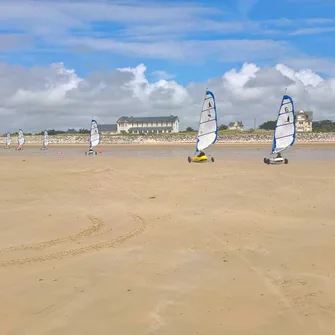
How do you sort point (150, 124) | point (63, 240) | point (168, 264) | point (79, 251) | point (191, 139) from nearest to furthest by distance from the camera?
point (168, 264), point (79, 251), point (63, 240), point (191, 139), point (150, 124)

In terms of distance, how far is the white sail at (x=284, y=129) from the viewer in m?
30.5

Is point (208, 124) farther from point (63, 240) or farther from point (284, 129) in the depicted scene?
point (63, 240)

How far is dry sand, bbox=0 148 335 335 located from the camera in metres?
4.83

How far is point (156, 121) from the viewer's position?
158750 millimetres

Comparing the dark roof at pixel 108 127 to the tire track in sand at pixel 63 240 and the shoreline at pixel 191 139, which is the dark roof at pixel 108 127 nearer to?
the shoreline at pixel 191 139

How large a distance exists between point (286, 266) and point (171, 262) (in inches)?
66.0

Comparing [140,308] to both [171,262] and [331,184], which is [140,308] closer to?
[171,262]

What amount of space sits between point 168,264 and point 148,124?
154300 mm

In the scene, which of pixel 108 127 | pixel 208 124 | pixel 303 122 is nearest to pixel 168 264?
pixel 208 124

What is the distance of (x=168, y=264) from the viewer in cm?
674

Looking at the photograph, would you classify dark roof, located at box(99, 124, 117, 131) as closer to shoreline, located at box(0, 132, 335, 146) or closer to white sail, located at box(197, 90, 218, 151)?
shoreline, located at box(0, 132, 335, 146)

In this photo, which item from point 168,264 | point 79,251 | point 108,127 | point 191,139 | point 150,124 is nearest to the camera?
point 168,264

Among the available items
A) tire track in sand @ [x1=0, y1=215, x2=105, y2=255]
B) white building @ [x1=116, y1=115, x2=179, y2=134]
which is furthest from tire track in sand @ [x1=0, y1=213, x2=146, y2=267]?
white building @ [x1=116, y1=115, x2=179, y2=134]

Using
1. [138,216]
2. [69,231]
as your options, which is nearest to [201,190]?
[138,216]
